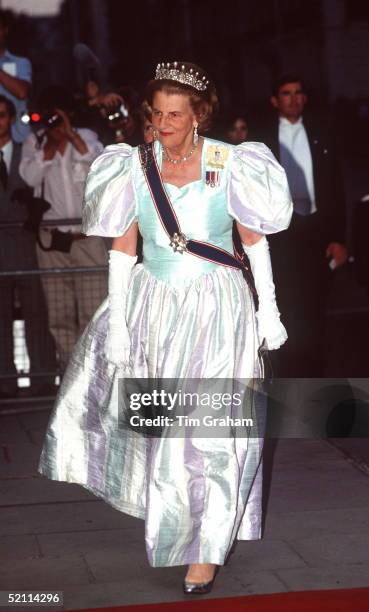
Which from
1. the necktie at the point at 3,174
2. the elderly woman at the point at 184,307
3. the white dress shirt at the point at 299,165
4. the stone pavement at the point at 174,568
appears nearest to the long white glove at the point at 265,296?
the elderly woman at the point at 184,307

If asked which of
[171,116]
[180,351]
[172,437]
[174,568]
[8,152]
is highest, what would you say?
[171,116]

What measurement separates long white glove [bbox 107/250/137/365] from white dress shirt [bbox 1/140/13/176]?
3731mm

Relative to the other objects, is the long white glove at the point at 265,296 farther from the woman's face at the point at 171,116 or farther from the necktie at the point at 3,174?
the necktie at the point at 3,174

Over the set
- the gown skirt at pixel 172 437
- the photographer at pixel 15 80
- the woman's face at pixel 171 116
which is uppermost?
the photographer at pixel 15 80

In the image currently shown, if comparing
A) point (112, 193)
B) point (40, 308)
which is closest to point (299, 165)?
point (40, 308)

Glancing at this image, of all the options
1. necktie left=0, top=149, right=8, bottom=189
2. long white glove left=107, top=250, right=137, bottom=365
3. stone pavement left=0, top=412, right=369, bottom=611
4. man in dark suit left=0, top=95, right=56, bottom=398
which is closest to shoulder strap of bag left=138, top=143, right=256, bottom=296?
long white glove left=107, top=250, right=137, bottom=365

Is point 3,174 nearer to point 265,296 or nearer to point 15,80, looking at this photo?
point 15,80

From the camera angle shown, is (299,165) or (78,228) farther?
(78,228)

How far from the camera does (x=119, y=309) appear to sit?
5.28m

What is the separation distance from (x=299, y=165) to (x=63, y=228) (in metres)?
1.56

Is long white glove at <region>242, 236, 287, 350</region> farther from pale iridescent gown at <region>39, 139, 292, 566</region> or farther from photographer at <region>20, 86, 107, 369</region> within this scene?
photographer at <region>20, 86, 107, 369</region>

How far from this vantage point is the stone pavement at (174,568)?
5137mm

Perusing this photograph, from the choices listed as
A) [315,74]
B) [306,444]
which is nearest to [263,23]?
[315,74]

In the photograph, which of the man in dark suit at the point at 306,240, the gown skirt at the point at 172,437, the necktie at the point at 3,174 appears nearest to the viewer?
the gown skirt at the point at 172,437
